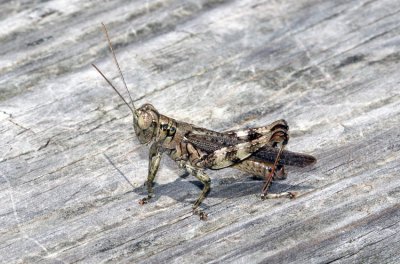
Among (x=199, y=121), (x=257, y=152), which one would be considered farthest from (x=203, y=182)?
(x=199, y=121)

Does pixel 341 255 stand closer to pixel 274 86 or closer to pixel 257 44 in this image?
pixel 274 86

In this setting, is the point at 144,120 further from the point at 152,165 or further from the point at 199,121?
the point at 199,121

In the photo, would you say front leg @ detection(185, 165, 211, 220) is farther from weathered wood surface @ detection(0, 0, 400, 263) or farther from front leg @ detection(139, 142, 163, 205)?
front leg @ detection(139, 142, 163, 205)

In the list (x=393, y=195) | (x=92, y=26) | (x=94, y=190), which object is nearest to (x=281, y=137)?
(x=393, y=195)

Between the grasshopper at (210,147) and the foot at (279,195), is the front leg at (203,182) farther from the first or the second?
the foot at (279,195)

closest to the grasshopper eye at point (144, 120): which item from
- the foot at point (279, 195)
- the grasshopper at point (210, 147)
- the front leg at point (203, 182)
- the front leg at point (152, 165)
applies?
the grasshopper at point (210, 147)

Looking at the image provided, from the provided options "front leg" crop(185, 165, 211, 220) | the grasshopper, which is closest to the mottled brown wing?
the grasshopper
